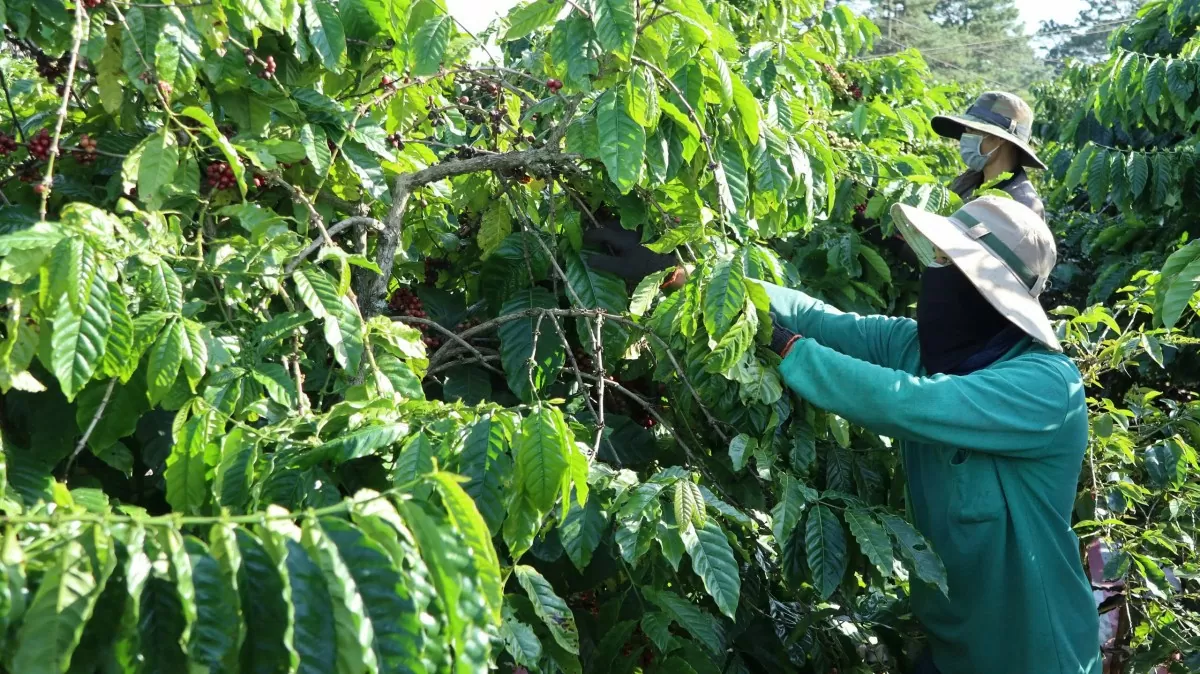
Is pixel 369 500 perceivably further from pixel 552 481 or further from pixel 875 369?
pixel 875 369

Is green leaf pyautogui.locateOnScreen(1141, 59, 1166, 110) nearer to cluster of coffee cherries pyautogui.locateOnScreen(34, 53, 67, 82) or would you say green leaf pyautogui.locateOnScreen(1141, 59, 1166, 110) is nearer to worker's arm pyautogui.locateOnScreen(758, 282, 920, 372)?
worker's arm pyautogui.locateOnScreen(758, 282, 920, 372)

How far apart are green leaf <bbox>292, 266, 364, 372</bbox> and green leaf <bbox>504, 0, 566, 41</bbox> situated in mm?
606

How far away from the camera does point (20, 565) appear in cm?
118

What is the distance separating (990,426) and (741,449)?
1.68ft

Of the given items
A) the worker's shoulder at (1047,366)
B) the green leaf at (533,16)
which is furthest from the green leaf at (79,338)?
the worker's shoulder at (1047,366)

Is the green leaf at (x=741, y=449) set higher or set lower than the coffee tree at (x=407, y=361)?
lower

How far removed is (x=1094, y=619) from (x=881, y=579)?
1.43ft

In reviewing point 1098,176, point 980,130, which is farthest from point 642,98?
point 1098,176

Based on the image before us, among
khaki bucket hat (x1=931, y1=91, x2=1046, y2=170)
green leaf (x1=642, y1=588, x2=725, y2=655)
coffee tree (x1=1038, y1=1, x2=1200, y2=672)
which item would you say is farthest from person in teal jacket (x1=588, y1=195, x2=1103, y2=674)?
khaki bucket hat (x1=931, y1=91, x2=1046, y2=170)

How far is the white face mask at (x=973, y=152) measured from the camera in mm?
4125

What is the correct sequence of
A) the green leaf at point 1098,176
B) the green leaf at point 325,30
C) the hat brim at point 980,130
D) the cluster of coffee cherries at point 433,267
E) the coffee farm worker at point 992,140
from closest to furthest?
the green leaf at point 325,30
the cluster of coffee cherries at point 433,267
the hat brim at point 980,130
the coffee farm worker at point 992,140
the green leaf at point 1098,176

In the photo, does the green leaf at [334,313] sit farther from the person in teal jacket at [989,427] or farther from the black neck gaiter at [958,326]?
the black neck gaiter at [958,326]

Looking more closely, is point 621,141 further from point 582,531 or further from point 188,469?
point 188,469

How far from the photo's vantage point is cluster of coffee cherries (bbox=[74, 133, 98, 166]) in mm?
2277
